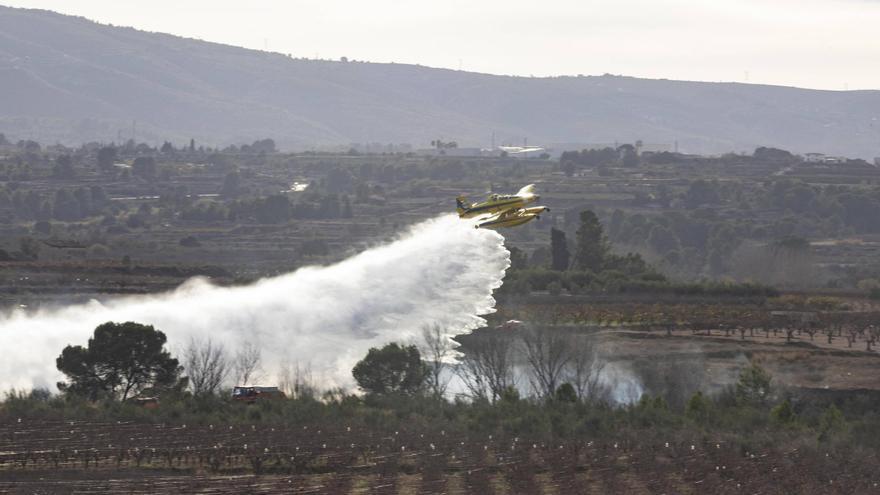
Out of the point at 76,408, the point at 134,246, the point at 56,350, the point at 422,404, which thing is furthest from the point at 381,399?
the point at 134,246

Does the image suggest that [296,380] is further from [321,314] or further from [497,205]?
[497,205]

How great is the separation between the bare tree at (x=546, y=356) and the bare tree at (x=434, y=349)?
4865 millimetres

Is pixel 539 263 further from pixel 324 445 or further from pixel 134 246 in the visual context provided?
pixel 324 445

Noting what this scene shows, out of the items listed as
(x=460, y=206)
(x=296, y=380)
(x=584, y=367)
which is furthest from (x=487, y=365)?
(x=460, y=206)

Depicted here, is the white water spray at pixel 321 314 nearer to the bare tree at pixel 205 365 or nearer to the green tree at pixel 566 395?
the bare tree at pixel 205 365

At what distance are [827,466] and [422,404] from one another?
20558mm

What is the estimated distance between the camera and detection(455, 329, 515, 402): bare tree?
88.1 meters

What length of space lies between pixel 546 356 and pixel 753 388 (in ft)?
43.1

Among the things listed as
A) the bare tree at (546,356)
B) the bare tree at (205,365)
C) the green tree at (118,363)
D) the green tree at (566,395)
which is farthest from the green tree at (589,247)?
the green tree at (118,363)

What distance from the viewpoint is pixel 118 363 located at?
264 feet

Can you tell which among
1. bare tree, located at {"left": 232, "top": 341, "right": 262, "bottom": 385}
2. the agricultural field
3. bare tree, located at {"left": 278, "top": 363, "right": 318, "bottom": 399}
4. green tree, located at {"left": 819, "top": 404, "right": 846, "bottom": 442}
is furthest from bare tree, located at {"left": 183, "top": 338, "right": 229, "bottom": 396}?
green tree, located at {"left": 819, "top": 404, "right": 846, "bottom": 442}

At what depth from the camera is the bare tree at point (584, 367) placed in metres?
86.8

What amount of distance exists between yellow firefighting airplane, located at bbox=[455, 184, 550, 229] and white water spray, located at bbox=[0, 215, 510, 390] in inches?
79.9

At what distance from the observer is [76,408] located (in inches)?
2849
